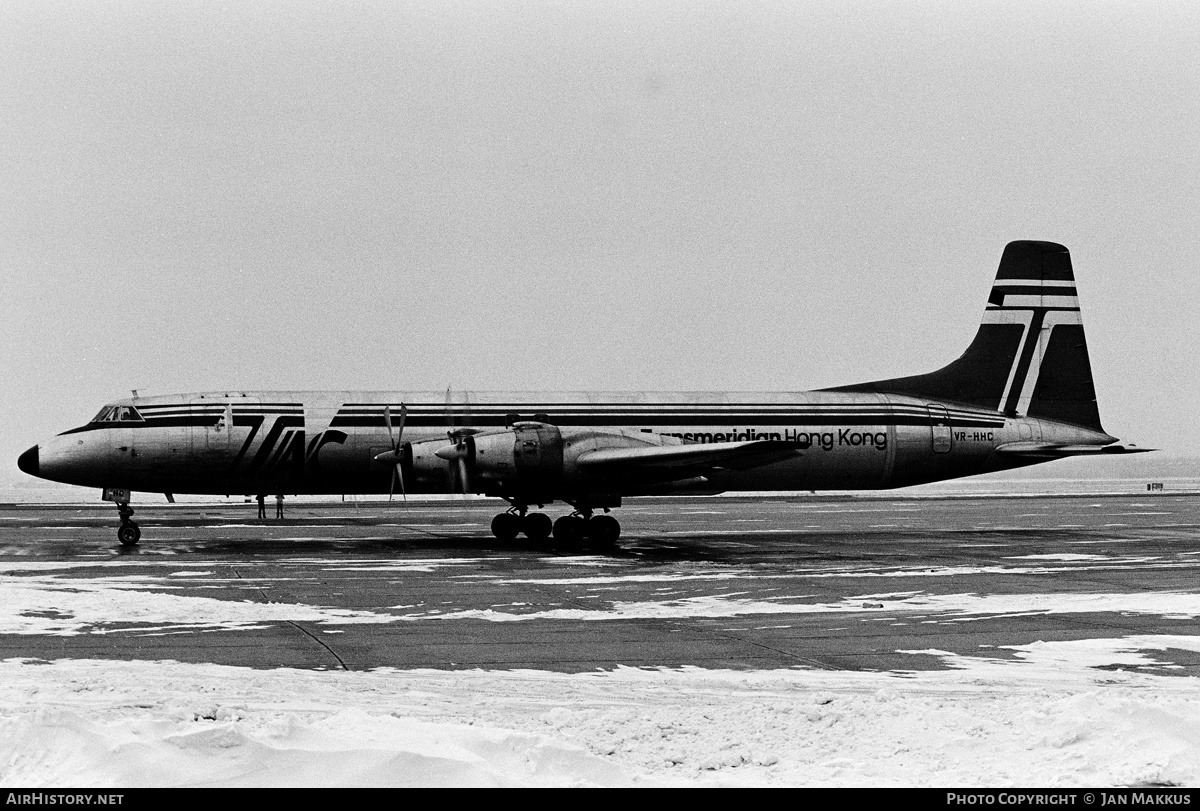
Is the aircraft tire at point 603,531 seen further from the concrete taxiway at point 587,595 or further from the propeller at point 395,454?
the propeller at point 395,454

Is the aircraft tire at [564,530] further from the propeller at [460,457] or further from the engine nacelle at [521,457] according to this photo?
the propeller at [460,457]

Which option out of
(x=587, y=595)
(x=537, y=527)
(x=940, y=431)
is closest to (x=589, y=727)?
(x=587, y=595)

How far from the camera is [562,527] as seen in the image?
86.0 ft

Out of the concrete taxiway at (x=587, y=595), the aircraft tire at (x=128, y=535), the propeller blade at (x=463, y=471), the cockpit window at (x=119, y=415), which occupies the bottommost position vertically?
the concrete taxiway at (x=587, y=595)

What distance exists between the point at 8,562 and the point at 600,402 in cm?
1348

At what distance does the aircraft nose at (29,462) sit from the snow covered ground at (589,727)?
16643mm

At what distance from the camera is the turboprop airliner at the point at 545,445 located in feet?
85.5

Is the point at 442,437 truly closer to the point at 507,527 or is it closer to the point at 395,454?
the point at 395,454

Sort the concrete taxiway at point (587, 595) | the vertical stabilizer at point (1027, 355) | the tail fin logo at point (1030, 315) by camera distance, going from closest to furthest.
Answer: the concrete taxiway at point (587, 595) < the vertical stabilizer at point (1027, 355) < the tail fin logo at point (1030, 315)

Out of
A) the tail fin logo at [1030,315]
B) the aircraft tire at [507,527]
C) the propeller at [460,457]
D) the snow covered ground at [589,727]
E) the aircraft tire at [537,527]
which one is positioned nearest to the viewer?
the snow covered ground at [589,727]

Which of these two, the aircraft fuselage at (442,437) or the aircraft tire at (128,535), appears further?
the aircraft fuselage at (442,437)

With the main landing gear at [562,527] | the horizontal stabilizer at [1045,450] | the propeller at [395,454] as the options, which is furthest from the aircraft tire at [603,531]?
the horizontal stabilizer at [1045,450]

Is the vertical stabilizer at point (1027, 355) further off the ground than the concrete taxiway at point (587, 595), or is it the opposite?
the vertical stabilizer at point (1027, 355)
